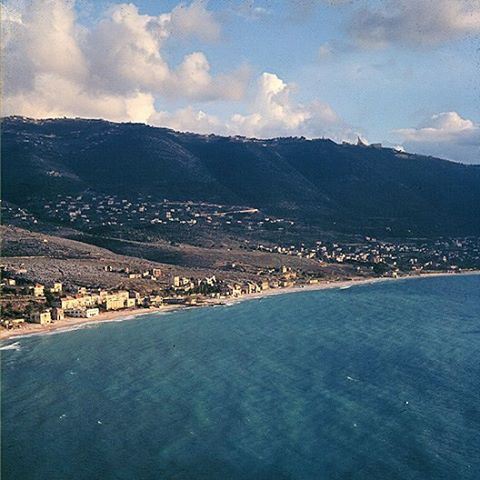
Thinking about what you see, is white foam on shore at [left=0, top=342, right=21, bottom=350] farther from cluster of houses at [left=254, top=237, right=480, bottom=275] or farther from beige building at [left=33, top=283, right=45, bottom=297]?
cluster of houses at [left=254, top=237, right=480, bottom=275]

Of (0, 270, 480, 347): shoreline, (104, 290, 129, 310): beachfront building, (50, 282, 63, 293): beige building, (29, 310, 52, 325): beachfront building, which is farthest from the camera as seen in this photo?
(50, 282, 63, 293): beige building

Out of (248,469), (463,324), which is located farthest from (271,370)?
(463,324)

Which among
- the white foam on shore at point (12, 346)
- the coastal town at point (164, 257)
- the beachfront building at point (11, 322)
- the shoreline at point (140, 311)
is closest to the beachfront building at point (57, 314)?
the coastal town at point (164, 257)

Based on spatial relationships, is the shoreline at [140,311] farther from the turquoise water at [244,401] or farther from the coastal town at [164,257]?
the turquoise water at [244,401]

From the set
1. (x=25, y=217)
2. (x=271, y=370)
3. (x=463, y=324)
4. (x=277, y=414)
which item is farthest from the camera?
(x=25, y=217)

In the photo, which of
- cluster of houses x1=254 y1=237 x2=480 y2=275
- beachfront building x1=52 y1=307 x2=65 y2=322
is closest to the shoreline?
beachfront building x1=52 y1=307 x2=65 y2=322

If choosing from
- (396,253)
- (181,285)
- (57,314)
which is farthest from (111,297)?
(396,253)

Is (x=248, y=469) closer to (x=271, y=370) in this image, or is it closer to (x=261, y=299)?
(x=271, y=370)

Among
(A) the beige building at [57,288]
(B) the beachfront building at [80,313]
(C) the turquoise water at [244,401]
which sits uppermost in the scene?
(A) the beige building at [57,288]
